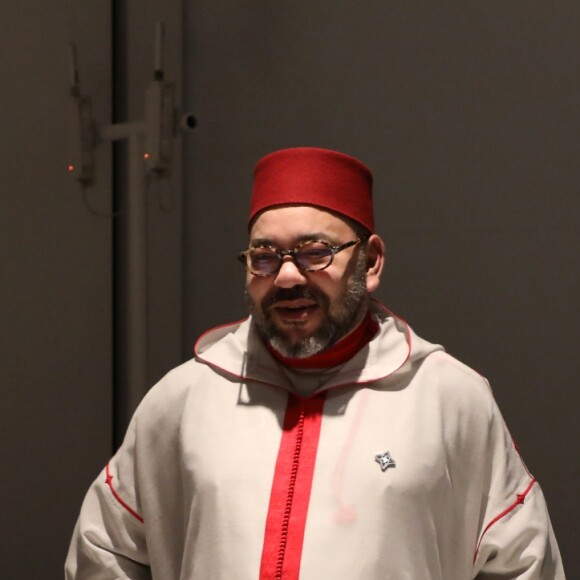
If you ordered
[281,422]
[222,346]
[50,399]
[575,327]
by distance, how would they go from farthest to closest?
[50,399] < [575,327] < [222,346] < [281,422]

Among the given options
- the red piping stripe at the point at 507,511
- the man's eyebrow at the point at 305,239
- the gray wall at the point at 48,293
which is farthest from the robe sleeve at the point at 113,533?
the gray wall at the point at 48,293

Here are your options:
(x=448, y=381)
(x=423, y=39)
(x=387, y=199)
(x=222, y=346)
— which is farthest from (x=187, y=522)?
(x=423, y=39)

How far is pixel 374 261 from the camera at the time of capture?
1.89m

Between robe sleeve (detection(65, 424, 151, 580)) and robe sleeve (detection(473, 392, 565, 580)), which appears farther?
robe sleeve (detection(65, 424, 151, 580))

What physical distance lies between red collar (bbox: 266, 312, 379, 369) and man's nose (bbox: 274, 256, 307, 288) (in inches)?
5.4

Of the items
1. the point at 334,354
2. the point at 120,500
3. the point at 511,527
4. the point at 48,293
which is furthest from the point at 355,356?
the point at 48,293

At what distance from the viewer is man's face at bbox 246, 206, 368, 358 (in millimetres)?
1771

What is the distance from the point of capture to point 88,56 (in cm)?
296

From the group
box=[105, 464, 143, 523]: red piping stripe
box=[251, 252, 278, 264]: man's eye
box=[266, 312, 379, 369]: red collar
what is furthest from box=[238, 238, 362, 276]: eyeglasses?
box=[105, 464, 143, 523]: red piping stripe

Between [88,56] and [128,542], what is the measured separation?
155 centimetres

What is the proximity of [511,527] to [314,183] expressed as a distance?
65 centimetres

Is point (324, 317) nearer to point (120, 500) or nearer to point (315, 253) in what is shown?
point (315, 253)

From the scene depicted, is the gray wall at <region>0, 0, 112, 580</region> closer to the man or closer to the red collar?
the man

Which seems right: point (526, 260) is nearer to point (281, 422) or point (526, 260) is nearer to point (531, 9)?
point (531, 9)
